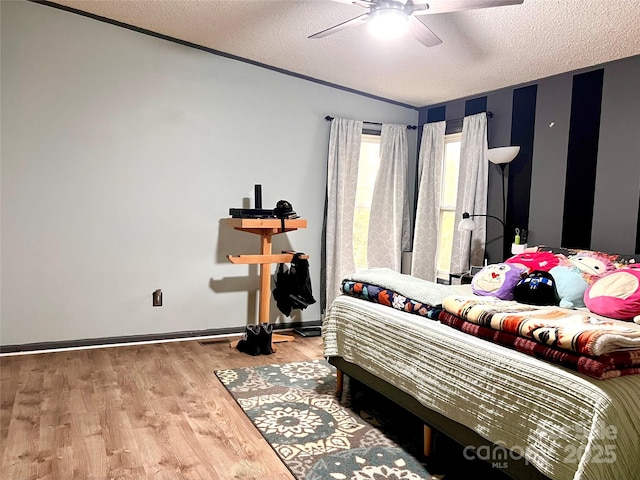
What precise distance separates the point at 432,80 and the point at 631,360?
10.8 ft

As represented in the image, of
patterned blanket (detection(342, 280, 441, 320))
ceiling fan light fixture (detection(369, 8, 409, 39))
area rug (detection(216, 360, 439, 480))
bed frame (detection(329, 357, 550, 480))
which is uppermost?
ceiling fan light fixture (detection(369, 8, 409, 39))

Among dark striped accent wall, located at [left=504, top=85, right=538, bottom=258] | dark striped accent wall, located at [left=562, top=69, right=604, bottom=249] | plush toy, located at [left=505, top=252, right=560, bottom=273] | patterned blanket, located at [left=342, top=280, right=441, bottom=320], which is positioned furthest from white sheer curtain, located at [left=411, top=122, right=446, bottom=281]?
patterned blanket, located at [left=342, top=280, right=441, bottom=320]

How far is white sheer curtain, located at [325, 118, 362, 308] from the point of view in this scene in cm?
496

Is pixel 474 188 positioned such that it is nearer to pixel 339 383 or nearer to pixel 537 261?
pixel 537 261

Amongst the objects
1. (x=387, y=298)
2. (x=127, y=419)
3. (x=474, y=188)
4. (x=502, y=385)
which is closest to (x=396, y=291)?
(x=387, y=298)

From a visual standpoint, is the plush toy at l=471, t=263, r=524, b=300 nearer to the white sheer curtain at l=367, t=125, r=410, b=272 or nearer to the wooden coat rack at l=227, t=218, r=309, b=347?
the wooden coat rack at l=227, t=218, r=309, b=347

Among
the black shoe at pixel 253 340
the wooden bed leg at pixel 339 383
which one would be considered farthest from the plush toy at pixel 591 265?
the black shoe at pixel 253 340

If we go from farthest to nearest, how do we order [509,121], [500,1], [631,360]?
1. [509,121]
2. [500,1]
3. [631,360]

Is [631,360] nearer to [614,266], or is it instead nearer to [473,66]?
[614,266]

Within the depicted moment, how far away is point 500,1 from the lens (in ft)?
7.82

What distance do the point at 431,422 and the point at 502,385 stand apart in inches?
20.8

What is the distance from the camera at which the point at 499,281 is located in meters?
3.04

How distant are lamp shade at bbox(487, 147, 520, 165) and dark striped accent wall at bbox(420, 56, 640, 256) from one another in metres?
0.23

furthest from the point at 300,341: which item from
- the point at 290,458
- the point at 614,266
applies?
the point at 614,266
